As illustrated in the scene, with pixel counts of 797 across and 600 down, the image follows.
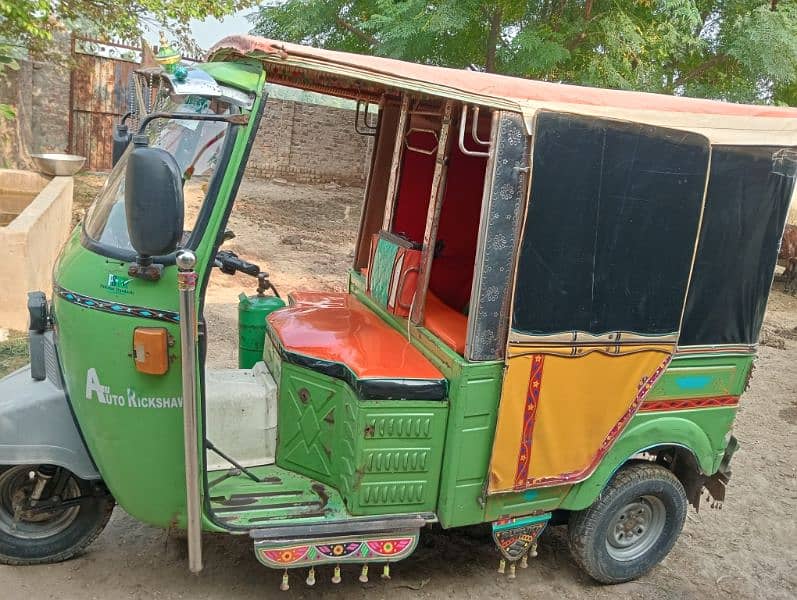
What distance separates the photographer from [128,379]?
3006mm

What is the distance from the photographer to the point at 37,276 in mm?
6828

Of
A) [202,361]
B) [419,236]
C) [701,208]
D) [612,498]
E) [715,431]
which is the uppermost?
[701,208]

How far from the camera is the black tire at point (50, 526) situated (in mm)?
3328

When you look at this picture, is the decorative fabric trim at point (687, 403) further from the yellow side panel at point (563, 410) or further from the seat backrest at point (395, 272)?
the seat backrest at point (395, 272)

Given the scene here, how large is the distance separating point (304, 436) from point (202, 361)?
80 centimetres

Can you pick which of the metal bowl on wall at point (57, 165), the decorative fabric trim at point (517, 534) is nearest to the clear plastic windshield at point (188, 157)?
the decorative fabric trim at point (517, 534)

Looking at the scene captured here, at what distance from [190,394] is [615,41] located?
10882 mm

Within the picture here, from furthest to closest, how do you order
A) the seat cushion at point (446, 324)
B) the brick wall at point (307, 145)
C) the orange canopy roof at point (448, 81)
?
the brick wall at point (307, 145) → the seat cushion at point (446, 324) → the orange canopy roof at point (448, 81)

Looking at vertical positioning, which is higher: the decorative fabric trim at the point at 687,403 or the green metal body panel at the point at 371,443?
the decorative fabric trim at the point at 687,403

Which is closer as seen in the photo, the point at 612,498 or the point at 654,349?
the point at 654,349

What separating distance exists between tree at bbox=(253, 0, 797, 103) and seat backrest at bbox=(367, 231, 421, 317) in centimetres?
818

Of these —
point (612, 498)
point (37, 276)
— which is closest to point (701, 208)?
point (612, 498)

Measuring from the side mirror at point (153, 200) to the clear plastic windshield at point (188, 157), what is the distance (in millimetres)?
248

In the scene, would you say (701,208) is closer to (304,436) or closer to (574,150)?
(574,150)
